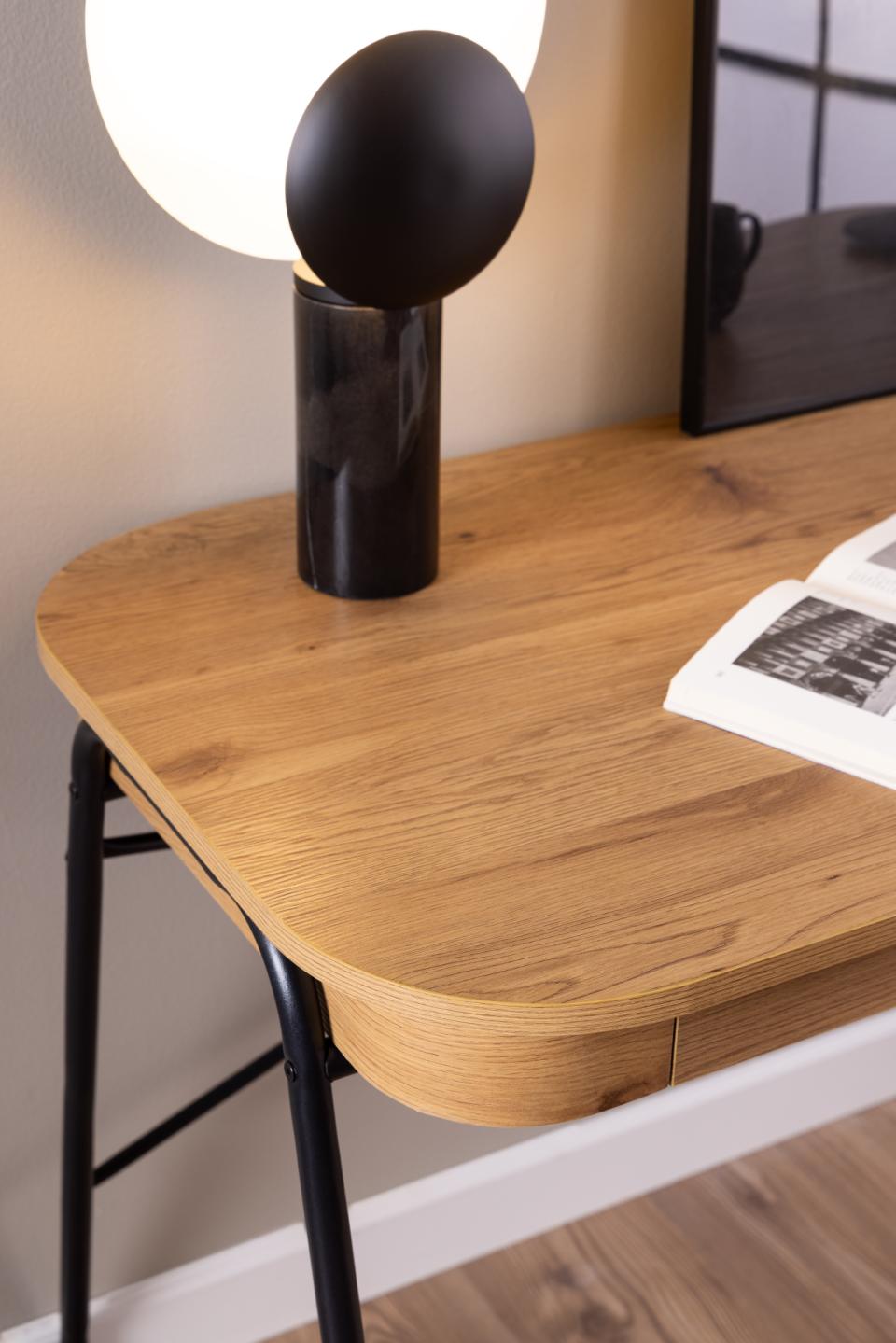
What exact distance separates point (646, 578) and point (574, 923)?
1.29 ft

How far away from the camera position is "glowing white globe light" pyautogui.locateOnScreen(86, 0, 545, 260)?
0.89 metres

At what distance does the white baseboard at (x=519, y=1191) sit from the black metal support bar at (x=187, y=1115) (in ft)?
0.76

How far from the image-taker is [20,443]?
111 cm

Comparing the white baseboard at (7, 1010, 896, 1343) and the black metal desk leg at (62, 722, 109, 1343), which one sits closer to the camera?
the black metal desk leg at (62, 722, 109, 1343)

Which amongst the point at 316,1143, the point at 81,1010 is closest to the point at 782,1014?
the point at 316,1143

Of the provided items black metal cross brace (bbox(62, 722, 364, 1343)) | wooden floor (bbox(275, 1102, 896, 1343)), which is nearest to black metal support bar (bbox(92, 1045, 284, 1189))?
black metal cross brace (bbox(62, 722, 364, 1343))

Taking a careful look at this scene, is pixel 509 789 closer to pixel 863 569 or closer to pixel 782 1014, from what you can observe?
pixel 782 1014

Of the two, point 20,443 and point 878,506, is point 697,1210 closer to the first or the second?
point 878,506

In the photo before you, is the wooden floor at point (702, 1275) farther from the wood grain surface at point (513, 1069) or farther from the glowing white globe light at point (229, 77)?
the glowing white globe light at point (229, 77)

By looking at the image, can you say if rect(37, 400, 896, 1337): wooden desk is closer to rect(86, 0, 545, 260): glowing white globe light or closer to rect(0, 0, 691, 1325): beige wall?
rect(0, 0, 691, 1325): beige wall

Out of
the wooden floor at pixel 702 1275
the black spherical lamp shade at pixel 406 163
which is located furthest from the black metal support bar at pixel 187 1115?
the black spherical lamp shade at pixel 406 163

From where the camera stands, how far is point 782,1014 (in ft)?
2.59

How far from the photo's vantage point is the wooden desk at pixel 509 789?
2.40 ft

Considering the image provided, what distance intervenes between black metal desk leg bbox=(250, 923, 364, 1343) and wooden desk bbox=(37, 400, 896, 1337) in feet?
0.07
